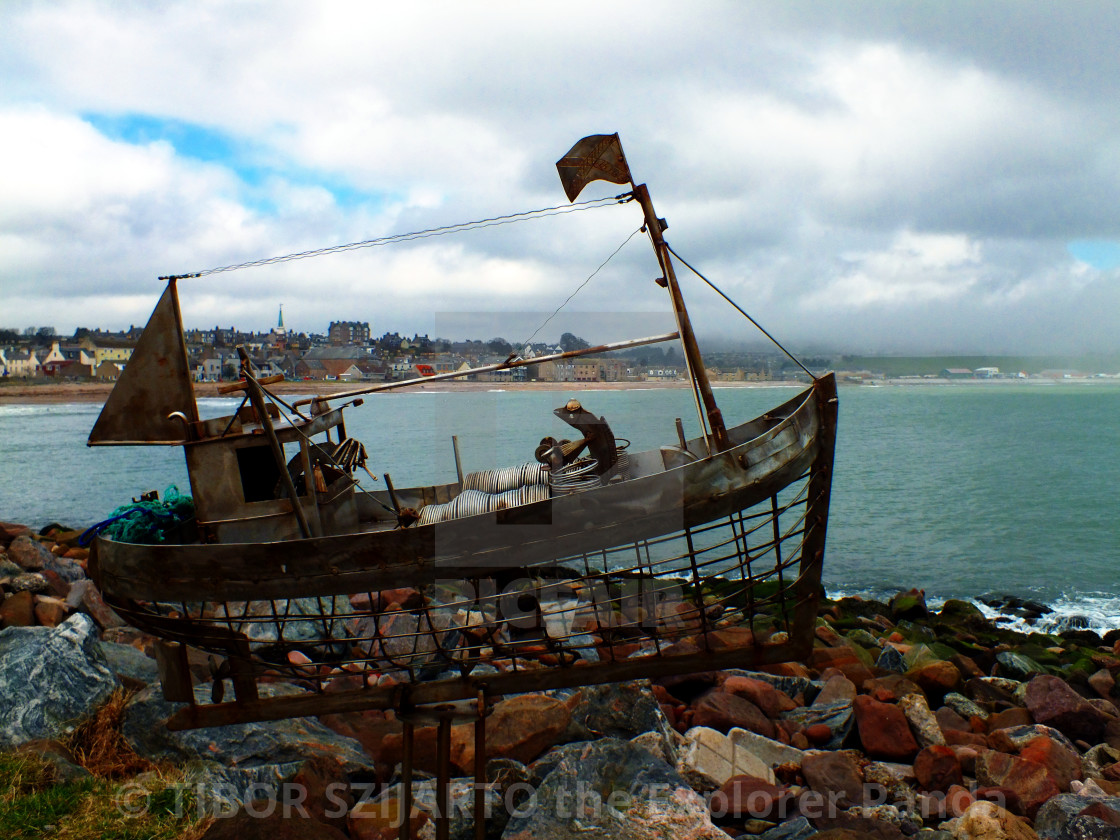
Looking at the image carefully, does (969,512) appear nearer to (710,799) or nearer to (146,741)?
(710,799)

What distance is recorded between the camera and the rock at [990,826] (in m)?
6.45

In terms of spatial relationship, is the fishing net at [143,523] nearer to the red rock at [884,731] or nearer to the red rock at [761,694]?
the red rock at [761,694]

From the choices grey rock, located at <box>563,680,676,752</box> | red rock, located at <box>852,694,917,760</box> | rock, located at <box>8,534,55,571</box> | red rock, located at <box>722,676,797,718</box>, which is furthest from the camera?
rock, located at <box>8,534,55,571</box>

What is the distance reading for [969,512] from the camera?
3125cm

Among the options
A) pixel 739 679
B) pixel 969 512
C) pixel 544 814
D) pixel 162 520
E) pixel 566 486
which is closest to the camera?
pixel 544 814

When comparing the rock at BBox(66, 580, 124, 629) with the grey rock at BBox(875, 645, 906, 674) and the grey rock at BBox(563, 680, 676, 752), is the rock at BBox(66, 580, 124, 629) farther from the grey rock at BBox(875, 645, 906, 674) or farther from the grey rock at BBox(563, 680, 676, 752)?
the grey rock at BBox(875, 645, 906, 674)

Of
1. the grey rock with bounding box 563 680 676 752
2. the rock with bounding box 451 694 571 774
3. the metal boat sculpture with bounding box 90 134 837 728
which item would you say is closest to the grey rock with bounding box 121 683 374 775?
the metal boat sculpture with bounding box 90 134 837 728

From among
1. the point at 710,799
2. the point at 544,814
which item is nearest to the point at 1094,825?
the point at 710,799

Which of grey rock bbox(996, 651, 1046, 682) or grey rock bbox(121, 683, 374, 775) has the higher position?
grey rock bbox(121, 683, 374, 775)

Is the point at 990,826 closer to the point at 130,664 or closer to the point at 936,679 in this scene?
the point at 936,679

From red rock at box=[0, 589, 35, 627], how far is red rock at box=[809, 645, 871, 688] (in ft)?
36.5

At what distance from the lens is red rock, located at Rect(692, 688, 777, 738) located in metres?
8.44

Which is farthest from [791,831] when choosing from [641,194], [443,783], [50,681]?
[50,681]

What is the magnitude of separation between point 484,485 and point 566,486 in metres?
1.15
